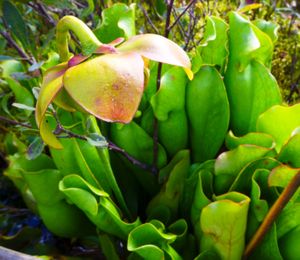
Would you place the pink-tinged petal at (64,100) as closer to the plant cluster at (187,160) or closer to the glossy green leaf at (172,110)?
the plant cluster at (187,160)

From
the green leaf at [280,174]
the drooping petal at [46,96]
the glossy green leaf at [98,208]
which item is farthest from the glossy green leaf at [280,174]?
the drooping petal at [46,96]

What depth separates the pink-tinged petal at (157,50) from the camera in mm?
397

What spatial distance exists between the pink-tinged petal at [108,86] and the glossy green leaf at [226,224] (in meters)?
0.26

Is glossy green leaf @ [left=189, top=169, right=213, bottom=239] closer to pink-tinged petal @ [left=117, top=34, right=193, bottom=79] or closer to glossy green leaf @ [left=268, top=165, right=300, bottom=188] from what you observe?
glossy green leaf @ [left=268, top=165, right=300, bottom=188]

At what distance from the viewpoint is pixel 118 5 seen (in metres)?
0.71

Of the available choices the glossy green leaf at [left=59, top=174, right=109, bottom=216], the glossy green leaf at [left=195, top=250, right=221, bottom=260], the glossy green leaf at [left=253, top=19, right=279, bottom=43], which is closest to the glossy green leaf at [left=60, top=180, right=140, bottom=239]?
the glossy green leaf at [left=59, top=174, right=109, bottom=216]

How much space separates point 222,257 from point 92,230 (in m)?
0.27

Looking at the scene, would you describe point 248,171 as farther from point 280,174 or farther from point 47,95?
point 47,95

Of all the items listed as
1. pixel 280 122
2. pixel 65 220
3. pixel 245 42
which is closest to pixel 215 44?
pixel 245 42

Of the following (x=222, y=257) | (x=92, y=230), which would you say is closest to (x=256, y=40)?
(x=222, y=257)

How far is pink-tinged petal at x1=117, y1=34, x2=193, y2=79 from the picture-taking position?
0.40 metres

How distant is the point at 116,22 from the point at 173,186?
29cm

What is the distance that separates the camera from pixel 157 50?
0.40m

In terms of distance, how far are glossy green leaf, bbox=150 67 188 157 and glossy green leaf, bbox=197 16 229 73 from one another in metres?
0.06
